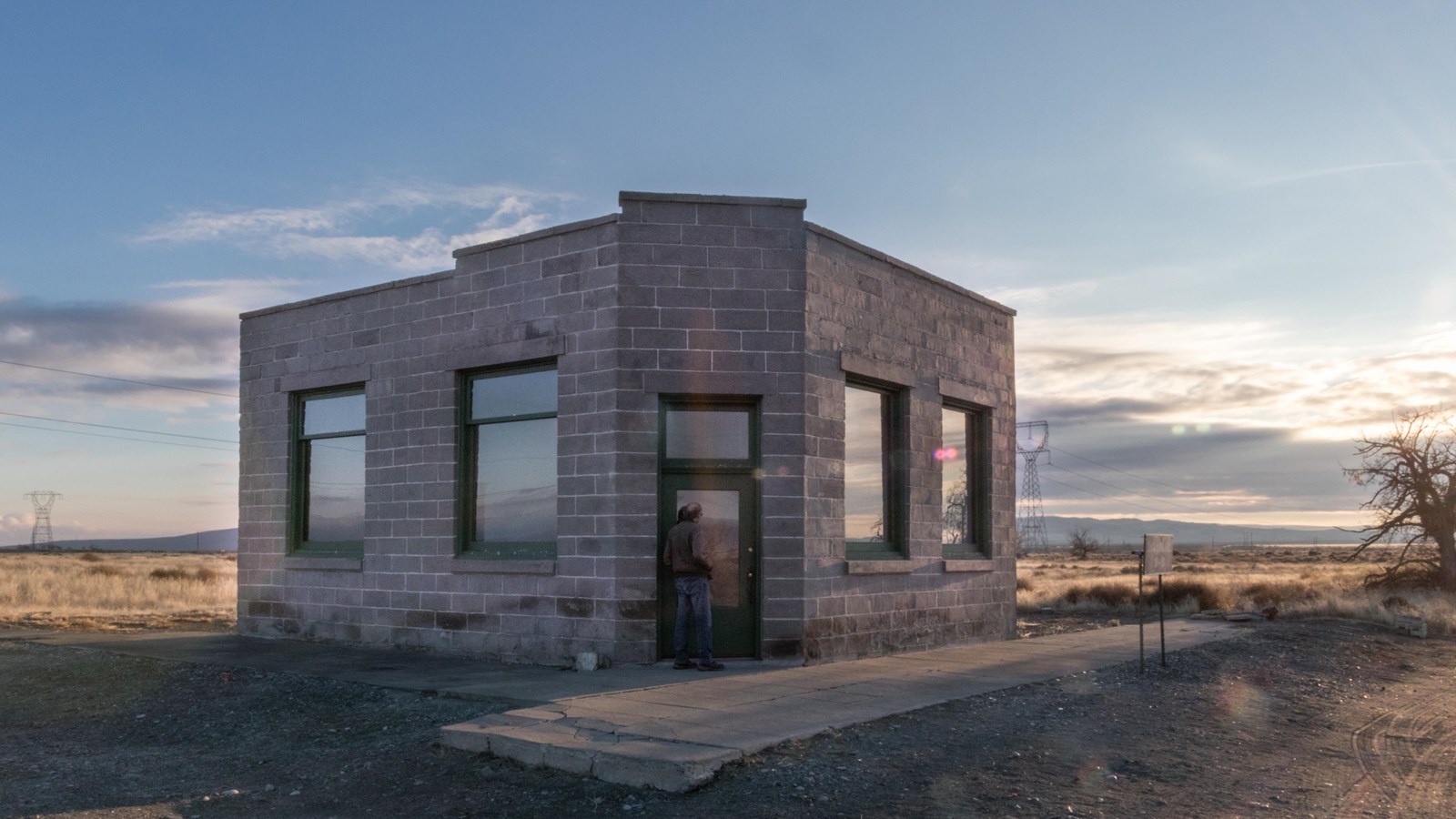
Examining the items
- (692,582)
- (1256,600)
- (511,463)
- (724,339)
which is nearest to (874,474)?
(724,339)

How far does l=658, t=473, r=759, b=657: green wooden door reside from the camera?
12164mm

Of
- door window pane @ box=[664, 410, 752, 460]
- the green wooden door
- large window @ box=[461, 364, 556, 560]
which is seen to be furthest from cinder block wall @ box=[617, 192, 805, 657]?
large window @ box=[461, 364, 556, 560]

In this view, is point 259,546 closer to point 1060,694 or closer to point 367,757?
point 367,757

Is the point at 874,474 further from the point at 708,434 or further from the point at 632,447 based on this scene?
the point at 632,447

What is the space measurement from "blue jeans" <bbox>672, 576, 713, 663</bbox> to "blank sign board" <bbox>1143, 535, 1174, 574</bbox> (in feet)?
15.1

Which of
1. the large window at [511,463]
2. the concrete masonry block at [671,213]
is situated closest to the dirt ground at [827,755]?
the large window at [511,463]

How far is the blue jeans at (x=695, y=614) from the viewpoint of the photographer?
37.7ft

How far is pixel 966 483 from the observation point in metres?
16.2

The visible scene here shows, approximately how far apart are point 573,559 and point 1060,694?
5163 mm

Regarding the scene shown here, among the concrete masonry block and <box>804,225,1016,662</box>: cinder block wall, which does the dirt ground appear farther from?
the concrete masonry block

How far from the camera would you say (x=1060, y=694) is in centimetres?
1085

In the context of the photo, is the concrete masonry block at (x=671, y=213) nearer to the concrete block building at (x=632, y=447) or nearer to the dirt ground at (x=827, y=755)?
the concrete block building at (x=632, y=447)

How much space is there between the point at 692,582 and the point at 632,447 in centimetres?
157

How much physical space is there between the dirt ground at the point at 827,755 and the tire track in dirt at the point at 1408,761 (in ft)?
0.10
